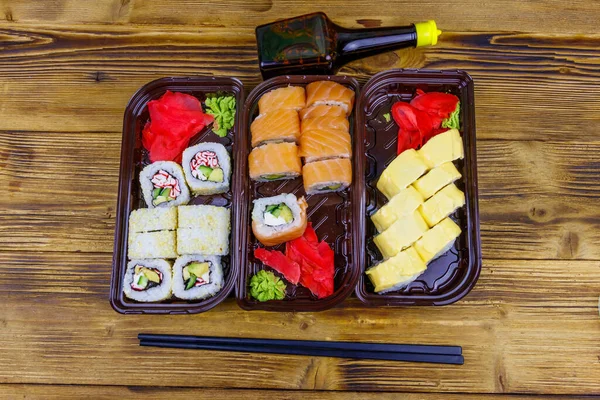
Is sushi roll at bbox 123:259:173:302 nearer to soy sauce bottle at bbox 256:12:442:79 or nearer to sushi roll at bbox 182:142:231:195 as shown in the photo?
sushi roll at bbox 182:142:231:195

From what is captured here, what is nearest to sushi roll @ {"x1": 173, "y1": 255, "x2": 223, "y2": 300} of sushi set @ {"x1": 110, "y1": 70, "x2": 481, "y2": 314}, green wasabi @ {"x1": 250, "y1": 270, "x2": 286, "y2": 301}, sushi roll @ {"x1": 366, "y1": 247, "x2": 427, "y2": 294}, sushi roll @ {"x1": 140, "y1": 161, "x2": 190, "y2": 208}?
sushi set @ {"x1": 110, "y1": 70, "x2": 481, "y2": 314}

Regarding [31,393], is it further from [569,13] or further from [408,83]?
[569,13]

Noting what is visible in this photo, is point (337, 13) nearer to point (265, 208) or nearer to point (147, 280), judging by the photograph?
point (265, 208)

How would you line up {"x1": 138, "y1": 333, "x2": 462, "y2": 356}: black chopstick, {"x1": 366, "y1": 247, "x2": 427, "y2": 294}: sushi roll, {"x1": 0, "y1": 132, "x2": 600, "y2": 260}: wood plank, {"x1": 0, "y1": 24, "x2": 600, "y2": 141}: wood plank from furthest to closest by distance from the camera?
1. {"x1": 0, "y1": 24, "x2": 600, "y2": 141}: wood plank
2. {"x1": 0, "y1": 132, "x2": 600, "y2": 260}: wood plank
3. {"x1": 138, "y1": 333, "x2": 462, "y2": 356}: black chopstick
4. {"x1": 366, "y1": 247, "x2": 427, "y2": 294}: sushi roll

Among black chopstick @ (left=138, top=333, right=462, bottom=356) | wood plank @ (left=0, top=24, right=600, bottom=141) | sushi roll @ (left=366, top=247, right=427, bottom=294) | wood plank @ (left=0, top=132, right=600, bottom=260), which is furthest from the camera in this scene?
wood plank @ (left=0, top=24, right=600, bottom=141)

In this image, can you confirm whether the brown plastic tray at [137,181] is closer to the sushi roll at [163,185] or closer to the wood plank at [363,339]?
the sushi roll at [163,185]

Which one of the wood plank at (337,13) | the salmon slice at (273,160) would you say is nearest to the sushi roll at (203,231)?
the salmon slice at (273,160)
